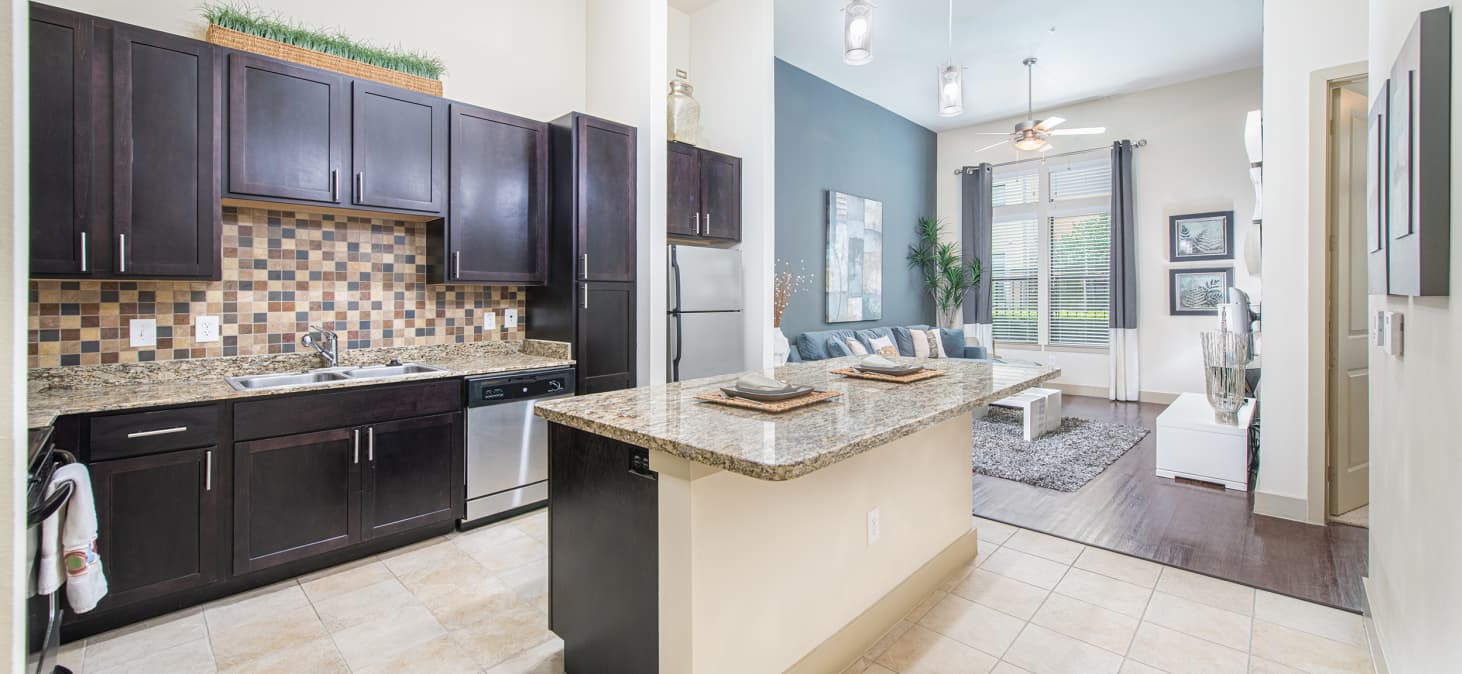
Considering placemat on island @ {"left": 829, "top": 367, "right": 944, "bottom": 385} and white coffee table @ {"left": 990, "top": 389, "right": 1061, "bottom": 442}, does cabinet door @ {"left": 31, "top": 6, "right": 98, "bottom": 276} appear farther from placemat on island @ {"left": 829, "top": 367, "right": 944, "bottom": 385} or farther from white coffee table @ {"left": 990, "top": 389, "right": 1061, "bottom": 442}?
Answer: white coffee table @ {"left": 990, "top": 389, "right": 1061, "bottom": 442}

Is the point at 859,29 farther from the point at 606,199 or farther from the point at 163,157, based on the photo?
Answer: the point at 163,157

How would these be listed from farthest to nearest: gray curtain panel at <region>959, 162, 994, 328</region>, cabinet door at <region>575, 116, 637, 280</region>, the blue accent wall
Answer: gray curtain panel at <region>959, 162, 994, 328</region>, the blue accent wall, cabinet door at <region>575, 116, 637, 280</region>

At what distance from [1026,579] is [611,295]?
8.34 ft

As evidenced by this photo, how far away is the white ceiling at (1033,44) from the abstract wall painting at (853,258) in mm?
1251

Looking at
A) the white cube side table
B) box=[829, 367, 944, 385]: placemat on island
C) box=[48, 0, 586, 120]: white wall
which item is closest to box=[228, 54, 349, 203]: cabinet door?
box=[48, 0, 586, 120]: white wall

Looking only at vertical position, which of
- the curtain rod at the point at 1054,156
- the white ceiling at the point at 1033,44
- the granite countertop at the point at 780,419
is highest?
the white ceiling at the point at 1033,44

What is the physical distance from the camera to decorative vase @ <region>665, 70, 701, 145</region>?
4109 millimetres

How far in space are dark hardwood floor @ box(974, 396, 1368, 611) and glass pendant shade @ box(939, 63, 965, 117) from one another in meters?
2.36

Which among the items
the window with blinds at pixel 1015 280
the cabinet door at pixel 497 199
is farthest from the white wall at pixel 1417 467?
the window with blinds at pixel 1015 280

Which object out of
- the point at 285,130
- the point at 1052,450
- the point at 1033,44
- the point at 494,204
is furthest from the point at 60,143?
the point at 1033,44

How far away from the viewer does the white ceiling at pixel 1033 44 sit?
15.6 feet

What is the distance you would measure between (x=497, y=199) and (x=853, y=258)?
4.10 m

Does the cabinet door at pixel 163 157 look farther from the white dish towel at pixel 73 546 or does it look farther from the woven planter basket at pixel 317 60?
the white dish towel at pixel 73 546

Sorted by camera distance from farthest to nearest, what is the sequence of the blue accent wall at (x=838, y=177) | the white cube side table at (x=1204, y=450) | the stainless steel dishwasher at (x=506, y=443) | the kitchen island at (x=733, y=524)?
the blue accent wall at (x=838, y=177)
the white cube side table at (x=1204, y=450)
the stainless steel dishwasher at (x=506, y=443)
the kitchen island at (x=733, y=524)
